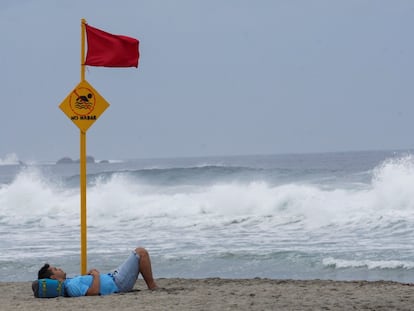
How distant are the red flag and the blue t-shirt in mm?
2881

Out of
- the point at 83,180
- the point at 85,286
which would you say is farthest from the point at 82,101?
the point at 85,286

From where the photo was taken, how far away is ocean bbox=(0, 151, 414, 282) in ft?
49.1

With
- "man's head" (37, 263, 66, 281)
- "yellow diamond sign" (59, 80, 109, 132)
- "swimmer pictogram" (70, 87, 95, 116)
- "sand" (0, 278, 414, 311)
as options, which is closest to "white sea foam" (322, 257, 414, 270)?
"sand" (0, 278, 414, 311)

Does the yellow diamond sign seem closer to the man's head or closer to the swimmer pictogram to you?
the swimmer pictogram

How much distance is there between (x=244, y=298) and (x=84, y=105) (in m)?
3.39

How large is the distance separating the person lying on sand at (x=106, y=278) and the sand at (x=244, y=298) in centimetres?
21

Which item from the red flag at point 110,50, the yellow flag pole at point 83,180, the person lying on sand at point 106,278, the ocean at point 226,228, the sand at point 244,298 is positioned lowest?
the ocean at point 226,228

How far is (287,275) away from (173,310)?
4992 mm

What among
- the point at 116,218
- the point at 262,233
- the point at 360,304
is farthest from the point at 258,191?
the point at 360,304

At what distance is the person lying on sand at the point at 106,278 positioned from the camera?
Answer: 1078cm

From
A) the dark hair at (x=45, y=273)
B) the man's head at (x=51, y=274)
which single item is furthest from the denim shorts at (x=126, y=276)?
the dark hair at (x=45, y=273)

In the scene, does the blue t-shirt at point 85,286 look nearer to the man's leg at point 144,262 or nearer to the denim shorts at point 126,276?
the denim shorts at point 126,276

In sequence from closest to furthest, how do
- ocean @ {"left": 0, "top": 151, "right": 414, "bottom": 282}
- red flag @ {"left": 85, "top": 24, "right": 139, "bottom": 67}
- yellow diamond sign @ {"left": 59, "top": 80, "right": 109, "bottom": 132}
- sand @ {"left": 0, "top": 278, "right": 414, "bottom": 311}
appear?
1. sand @ {"left": 0, "top": 278, "right": 414, "bottom": 311}
2. yellow diamond sign @ {"left": 59, "top": 80, "right": 109, "bottom": 132}
3. red flag @ {"left": 85, "top": 24, "right": 139, "bottom": 67}
4. ocean @ {"left": 0, "top": 151, "right": 414, "bottom": 282}

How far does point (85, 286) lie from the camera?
35.4 ft
